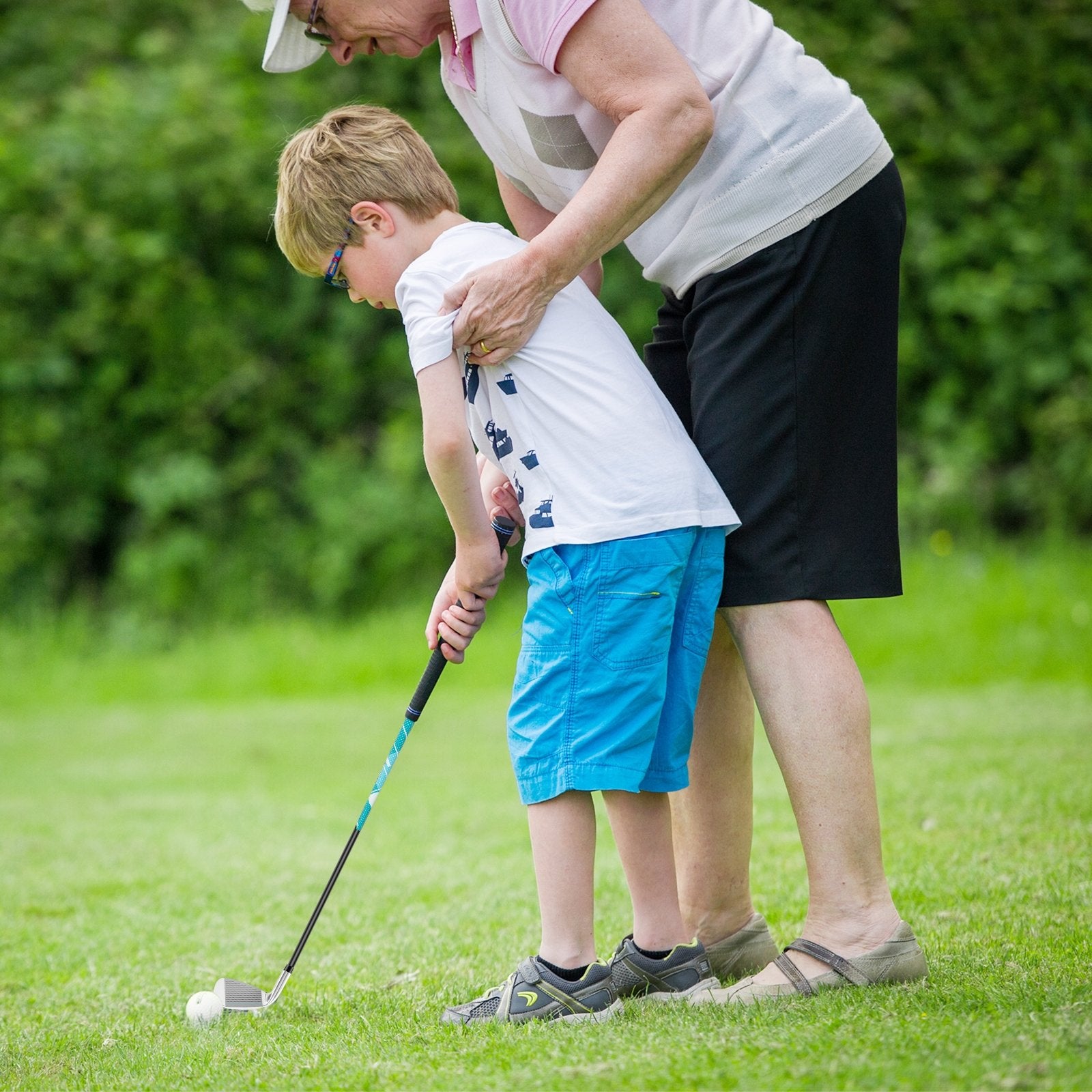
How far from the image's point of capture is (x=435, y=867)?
10.5 ft

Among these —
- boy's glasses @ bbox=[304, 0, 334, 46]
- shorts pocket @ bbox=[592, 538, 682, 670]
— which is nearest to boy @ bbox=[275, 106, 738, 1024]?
shorts pocket @ bbox=[592, 538, 682, 670]

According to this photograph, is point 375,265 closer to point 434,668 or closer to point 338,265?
point 338,265

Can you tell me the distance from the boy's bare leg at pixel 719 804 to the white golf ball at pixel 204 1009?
0.72 meters

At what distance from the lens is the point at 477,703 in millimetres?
5977

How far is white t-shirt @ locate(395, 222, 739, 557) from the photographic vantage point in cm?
188

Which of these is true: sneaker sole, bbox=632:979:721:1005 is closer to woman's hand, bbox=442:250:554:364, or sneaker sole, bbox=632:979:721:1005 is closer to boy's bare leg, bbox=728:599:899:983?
boy's bare leg, bbox=728:599:899:983

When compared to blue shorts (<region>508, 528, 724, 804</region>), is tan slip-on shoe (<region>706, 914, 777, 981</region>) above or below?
below

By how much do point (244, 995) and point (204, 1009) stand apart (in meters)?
0.08

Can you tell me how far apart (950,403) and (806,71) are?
5492 millimetres

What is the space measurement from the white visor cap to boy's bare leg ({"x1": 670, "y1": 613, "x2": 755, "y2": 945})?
114 centimetres

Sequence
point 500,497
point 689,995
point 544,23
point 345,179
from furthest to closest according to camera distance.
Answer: point 500,497 → point 345,179 → point 689,995 → point 544,23

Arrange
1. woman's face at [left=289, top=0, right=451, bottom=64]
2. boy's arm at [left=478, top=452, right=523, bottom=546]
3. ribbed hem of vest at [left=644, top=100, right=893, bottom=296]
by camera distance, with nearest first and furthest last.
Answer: ribbed hem of vest at [left=644, top=100, right=893, bottom=296]
woman's face at [left=289, top=0, right=451, bottom=64]
boy's arm at [left=478, top=452, right=523, bottom=546]

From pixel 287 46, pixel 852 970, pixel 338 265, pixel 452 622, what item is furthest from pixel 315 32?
pixel 852 970

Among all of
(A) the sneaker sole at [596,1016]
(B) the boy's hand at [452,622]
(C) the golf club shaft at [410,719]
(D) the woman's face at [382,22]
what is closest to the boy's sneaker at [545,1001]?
(A) the sneaker sole at [596,1016]
